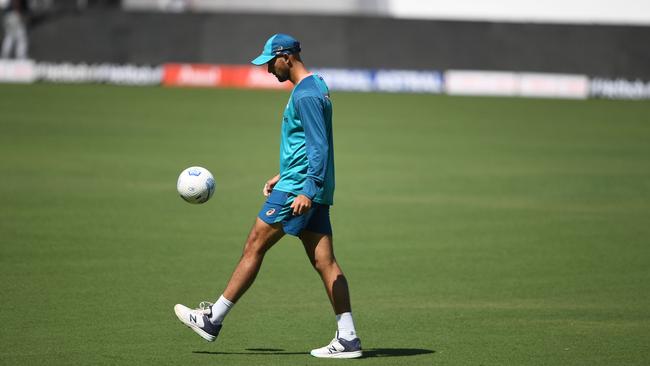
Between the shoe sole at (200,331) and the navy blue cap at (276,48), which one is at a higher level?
the navy blue cap at (276,48)

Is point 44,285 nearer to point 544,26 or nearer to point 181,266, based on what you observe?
point 181,266

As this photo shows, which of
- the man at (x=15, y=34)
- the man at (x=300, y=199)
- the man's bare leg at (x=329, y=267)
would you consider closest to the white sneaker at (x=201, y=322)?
the man at (x=300, y=199)

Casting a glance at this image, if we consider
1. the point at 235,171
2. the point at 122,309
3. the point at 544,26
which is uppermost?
the point at 544,26

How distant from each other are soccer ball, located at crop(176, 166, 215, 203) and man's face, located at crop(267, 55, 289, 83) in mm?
1411

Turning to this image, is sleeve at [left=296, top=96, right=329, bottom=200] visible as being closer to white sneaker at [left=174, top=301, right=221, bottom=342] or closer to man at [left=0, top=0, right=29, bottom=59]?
white sneaker at [left=174, top=301, right=221, bottom=342]

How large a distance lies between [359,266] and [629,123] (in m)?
18.3

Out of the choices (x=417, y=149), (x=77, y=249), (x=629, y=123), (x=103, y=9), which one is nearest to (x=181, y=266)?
(x=77, y=249)

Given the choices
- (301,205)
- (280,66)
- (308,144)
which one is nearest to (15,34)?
(280,66)

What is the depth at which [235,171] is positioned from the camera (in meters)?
20.4

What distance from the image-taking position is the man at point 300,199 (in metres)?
8.24

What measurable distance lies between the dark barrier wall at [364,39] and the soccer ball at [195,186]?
24.8m

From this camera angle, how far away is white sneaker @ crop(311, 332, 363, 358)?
339 inches

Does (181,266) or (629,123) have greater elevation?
(629,123)

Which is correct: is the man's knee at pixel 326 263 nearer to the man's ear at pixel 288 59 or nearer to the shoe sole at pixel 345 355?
the shoe sole at pixel 345 355
